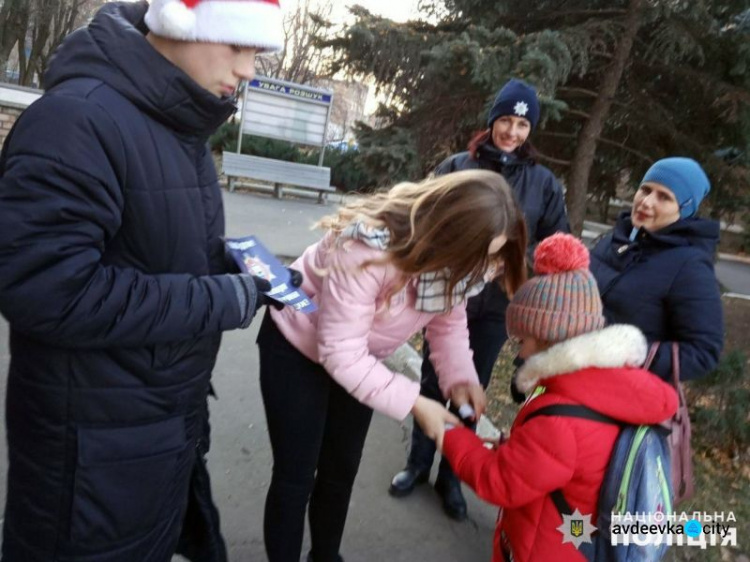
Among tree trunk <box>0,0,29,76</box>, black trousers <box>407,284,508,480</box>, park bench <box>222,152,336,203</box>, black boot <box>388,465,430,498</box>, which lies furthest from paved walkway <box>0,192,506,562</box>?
tree trunk <box>0,0,29,76</box>

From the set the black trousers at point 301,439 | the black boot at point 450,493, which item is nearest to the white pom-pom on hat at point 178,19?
the black trousers at point 301,439

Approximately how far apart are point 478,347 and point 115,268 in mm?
2078

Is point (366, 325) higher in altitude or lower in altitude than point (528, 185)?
lower

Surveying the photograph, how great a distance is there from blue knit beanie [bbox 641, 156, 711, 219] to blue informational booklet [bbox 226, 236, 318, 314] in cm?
155

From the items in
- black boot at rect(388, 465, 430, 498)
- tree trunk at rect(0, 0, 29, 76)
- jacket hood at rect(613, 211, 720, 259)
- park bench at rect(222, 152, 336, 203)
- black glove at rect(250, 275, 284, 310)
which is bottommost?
black boot at rect(388, 465, 430, 498)

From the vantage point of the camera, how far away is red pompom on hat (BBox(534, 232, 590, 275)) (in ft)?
5.55

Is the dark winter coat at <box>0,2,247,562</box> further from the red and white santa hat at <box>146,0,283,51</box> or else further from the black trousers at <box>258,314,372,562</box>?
the black trousers at <box>258,314,372,562</box>

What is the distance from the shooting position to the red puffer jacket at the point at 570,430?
5.17 feet

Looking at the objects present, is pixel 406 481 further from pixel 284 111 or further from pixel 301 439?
pixel 284 111

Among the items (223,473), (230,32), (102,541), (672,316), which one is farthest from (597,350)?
(223,473)

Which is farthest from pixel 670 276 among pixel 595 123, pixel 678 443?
pixel 595 123

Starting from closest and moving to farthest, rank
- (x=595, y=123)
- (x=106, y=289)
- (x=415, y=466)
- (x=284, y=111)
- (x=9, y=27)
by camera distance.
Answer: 1. (x=106, y=289)
2. (x=415, y=466)
3. (x=595, y=123)
4. (x=284, y=111)
5. (x=9, y=27)

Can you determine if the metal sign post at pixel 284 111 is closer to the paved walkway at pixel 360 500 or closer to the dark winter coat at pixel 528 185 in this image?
the paved walkway at pixel 360 500

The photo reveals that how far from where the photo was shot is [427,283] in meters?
1.71
